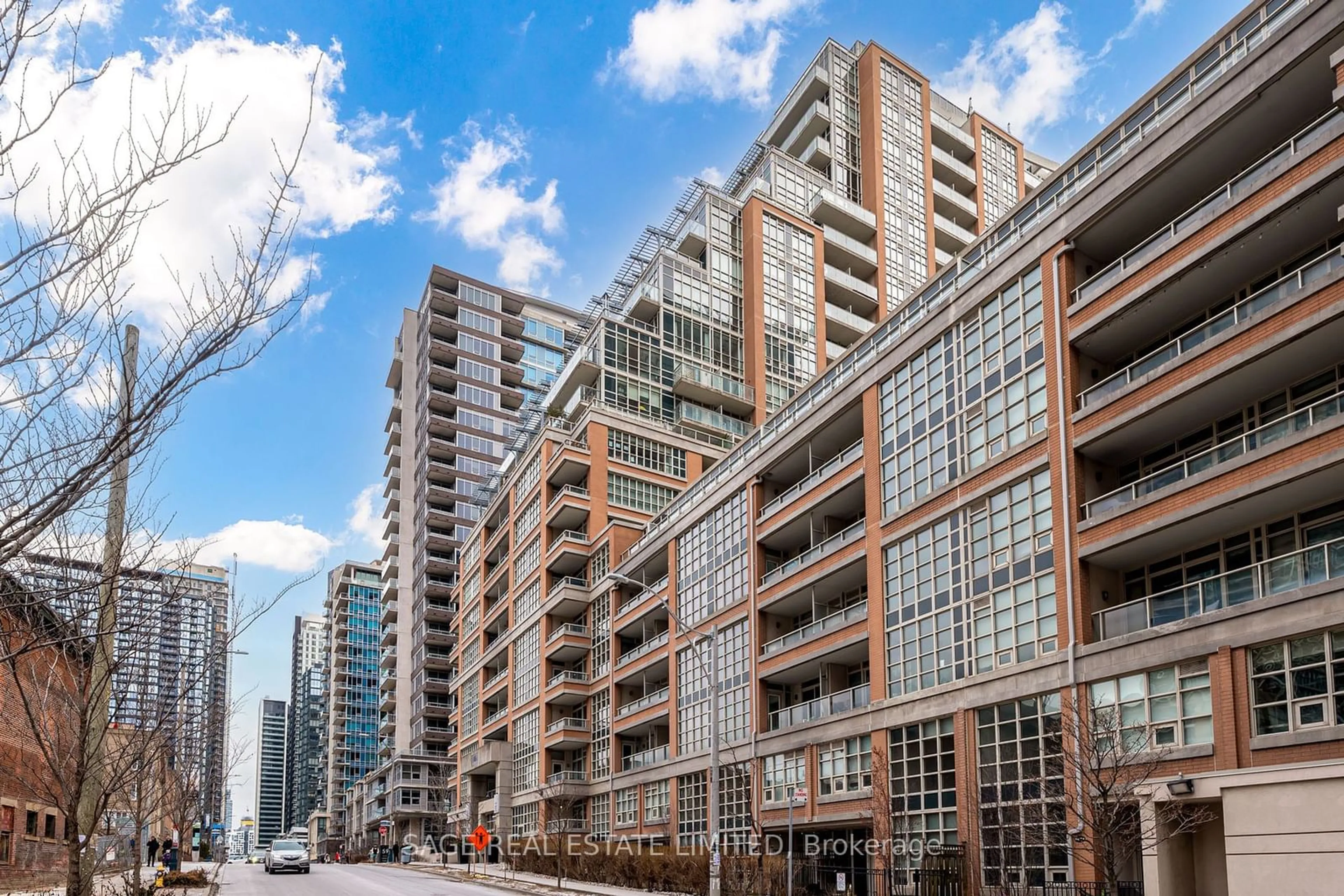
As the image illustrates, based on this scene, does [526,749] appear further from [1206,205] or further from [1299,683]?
[1206,205]

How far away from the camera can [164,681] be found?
22.6 meters

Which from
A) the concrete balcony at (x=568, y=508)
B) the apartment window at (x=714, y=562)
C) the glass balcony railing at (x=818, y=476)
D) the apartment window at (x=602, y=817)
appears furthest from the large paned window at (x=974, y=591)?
the concrete balcony at (x=568, y=508)

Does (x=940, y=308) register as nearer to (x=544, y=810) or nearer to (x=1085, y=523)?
(x=1085, y=523)

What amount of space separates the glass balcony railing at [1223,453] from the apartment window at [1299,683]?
441 centimetres

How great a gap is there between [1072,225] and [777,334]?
44.4 m

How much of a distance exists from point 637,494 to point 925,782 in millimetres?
37796

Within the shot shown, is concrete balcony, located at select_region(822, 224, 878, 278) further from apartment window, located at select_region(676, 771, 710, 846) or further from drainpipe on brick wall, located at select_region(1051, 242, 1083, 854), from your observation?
drainpipe on brick wall, located at select_region(1051, 242, 1083, 854)

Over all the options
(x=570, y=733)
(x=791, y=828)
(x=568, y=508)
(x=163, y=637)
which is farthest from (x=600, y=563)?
(x=163, y=637)

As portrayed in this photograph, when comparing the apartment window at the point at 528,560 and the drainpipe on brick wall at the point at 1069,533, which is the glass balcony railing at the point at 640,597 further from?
the drainpipe on brick wall at the point at 1069,533

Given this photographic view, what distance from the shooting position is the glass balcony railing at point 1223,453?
2577 cm

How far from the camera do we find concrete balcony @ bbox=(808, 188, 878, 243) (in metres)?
79.9

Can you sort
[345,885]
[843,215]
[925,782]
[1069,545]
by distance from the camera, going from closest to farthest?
[1069,545] → [925,782] → [345,885] → [843,215]

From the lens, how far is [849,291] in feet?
269

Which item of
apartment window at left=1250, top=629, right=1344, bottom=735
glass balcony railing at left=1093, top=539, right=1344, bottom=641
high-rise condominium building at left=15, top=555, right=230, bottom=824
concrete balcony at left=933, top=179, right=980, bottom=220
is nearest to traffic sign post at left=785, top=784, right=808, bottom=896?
glass balcony railing at left=1093, top=539, right=1344, bottom=641
